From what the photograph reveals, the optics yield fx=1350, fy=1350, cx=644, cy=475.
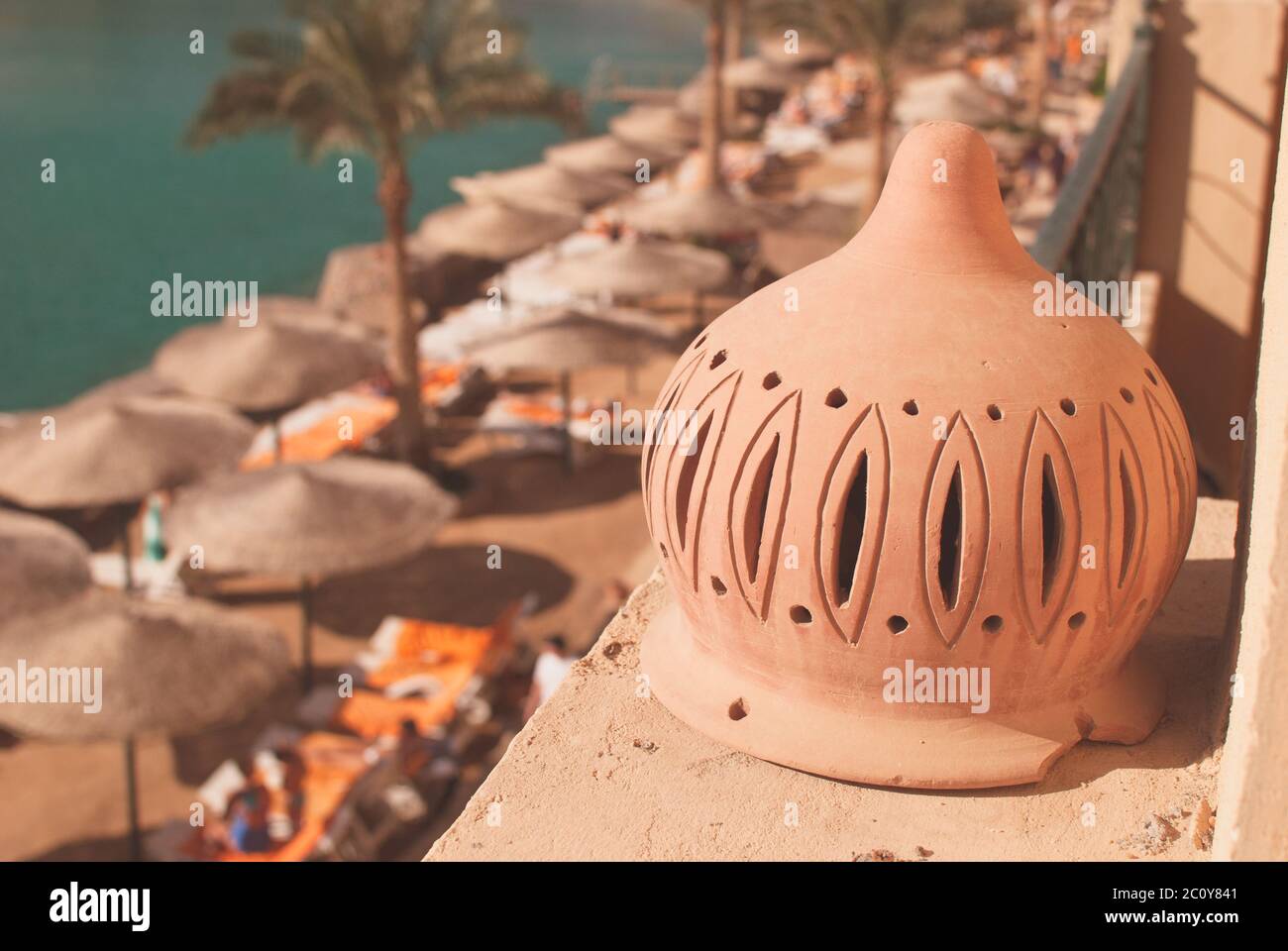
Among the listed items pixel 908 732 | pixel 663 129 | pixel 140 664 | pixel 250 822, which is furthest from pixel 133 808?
pixel 663 129

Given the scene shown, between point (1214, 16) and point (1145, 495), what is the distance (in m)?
5.88

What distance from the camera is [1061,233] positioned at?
456cm

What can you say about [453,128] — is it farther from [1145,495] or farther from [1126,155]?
[1145,495]

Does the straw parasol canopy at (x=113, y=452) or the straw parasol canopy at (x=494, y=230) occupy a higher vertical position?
the straw parasol canopy at (x=494, y=230)

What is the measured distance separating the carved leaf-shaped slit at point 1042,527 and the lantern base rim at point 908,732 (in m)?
0.32

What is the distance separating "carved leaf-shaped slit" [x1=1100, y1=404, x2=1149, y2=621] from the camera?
2.76m

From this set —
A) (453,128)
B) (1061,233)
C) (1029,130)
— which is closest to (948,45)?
(1029,130)

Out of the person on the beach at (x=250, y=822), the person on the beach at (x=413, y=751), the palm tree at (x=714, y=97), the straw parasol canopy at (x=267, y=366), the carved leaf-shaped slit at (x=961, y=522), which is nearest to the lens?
the carved leaf-shaped slit at (x=961, y=522)

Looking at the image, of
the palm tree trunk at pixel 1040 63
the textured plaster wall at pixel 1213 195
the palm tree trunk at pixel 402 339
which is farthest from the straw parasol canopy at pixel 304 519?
the palm tree trunk at pixel 1040 63

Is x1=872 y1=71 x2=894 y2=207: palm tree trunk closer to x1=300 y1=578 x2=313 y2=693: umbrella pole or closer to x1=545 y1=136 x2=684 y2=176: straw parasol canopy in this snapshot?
x1=545 y1=136 x2=684 y2=176: straw parasol canopy

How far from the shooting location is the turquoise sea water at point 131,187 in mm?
30234

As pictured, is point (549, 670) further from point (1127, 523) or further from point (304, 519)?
point (1127, 523)

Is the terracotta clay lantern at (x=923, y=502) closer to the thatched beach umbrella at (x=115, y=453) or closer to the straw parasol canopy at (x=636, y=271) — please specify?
the thatched beach umbrella at (x=115, y=453)

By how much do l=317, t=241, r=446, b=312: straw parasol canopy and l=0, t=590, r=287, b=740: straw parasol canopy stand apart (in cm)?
1221
